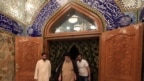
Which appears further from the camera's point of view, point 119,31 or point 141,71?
point 119,31

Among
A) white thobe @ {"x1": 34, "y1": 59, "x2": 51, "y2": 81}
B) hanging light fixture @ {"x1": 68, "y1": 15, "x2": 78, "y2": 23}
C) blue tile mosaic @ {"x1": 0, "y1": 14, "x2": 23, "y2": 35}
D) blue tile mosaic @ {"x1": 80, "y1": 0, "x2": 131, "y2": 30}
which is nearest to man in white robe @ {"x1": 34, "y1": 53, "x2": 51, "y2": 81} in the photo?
white thobe @ {"x1": 34, "y1": 59, "x2": 51, "y2": 81}

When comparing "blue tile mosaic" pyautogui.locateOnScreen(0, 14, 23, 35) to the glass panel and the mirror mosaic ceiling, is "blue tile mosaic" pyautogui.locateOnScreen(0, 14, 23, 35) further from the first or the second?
the glass panel

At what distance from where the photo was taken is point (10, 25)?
5.72m

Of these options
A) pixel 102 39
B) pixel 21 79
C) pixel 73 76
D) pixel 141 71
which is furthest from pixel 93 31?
pixel 21 79

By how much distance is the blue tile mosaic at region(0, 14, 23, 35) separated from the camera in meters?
5.49

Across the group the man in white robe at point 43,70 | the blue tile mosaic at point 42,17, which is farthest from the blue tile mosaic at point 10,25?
the man in white robe at point 43,70

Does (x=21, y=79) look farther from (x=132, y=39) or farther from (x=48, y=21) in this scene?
(x=132, y=39)

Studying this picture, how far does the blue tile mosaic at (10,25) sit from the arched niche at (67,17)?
0.80 metres

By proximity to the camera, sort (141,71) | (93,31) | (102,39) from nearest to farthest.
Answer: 1. (141,71)
2. (102,39)
3. (93,31)

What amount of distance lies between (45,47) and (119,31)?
2246 millimetres

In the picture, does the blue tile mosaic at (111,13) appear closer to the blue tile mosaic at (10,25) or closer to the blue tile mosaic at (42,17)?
the blue tile mosaic at (42,17)

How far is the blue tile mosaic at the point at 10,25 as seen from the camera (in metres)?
5.49

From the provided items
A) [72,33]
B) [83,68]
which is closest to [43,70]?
[83,68]

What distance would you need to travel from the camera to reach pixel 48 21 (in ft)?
18.5
